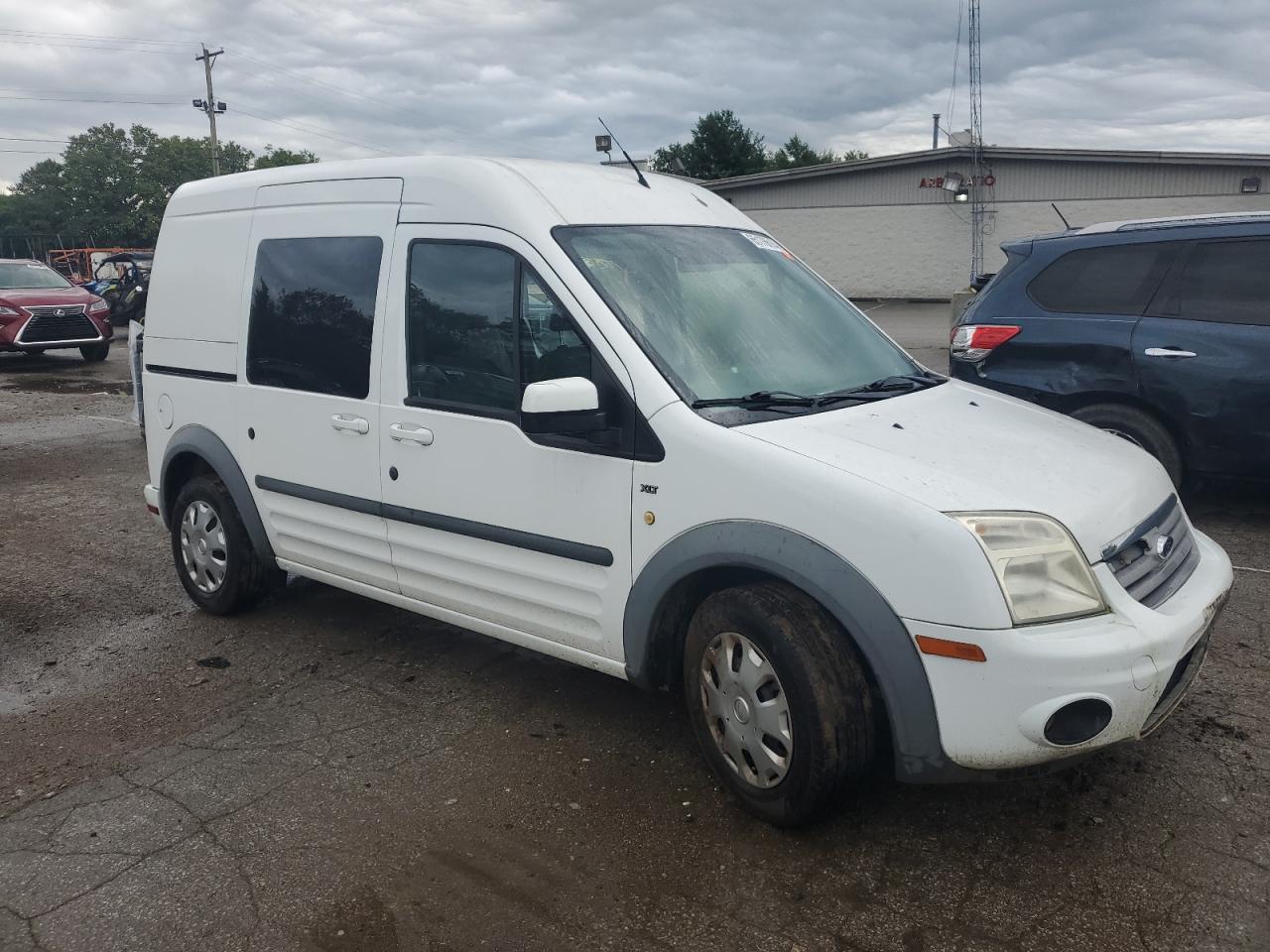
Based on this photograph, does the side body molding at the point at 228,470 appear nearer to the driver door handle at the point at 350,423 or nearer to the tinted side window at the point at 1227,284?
the driver door handle at the point at 350,423

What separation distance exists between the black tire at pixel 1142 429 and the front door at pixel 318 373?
4.19 m

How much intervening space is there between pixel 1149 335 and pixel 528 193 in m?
4.11

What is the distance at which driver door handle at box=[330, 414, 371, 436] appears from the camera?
165 inches

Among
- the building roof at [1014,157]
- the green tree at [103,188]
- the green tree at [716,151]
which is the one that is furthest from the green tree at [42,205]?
the building roof at [1014,157]

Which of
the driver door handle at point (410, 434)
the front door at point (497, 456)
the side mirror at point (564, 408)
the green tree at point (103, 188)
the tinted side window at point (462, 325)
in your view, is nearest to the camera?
the side mirror at point (564, 408)

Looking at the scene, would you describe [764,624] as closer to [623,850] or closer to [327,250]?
[623,850]

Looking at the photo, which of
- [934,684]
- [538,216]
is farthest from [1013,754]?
[538,216]

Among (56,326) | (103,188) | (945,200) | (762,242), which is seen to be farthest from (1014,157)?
(103,188)

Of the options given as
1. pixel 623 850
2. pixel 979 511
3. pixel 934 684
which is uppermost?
pixel 979 511

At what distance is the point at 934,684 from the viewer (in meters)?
2.77

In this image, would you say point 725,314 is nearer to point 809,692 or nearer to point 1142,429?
point 809,692

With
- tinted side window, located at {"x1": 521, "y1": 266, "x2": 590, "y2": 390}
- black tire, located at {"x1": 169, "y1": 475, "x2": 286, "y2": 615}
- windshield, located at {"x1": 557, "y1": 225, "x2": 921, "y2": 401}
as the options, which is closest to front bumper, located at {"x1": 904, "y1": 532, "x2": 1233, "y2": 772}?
Result: windshield, located at {"x1": 557, "y1": 225, "x2": 921, "y2": 401}

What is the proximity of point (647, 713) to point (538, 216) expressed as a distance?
6.16ft

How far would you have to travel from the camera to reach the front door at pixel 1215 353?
5.83 metres
